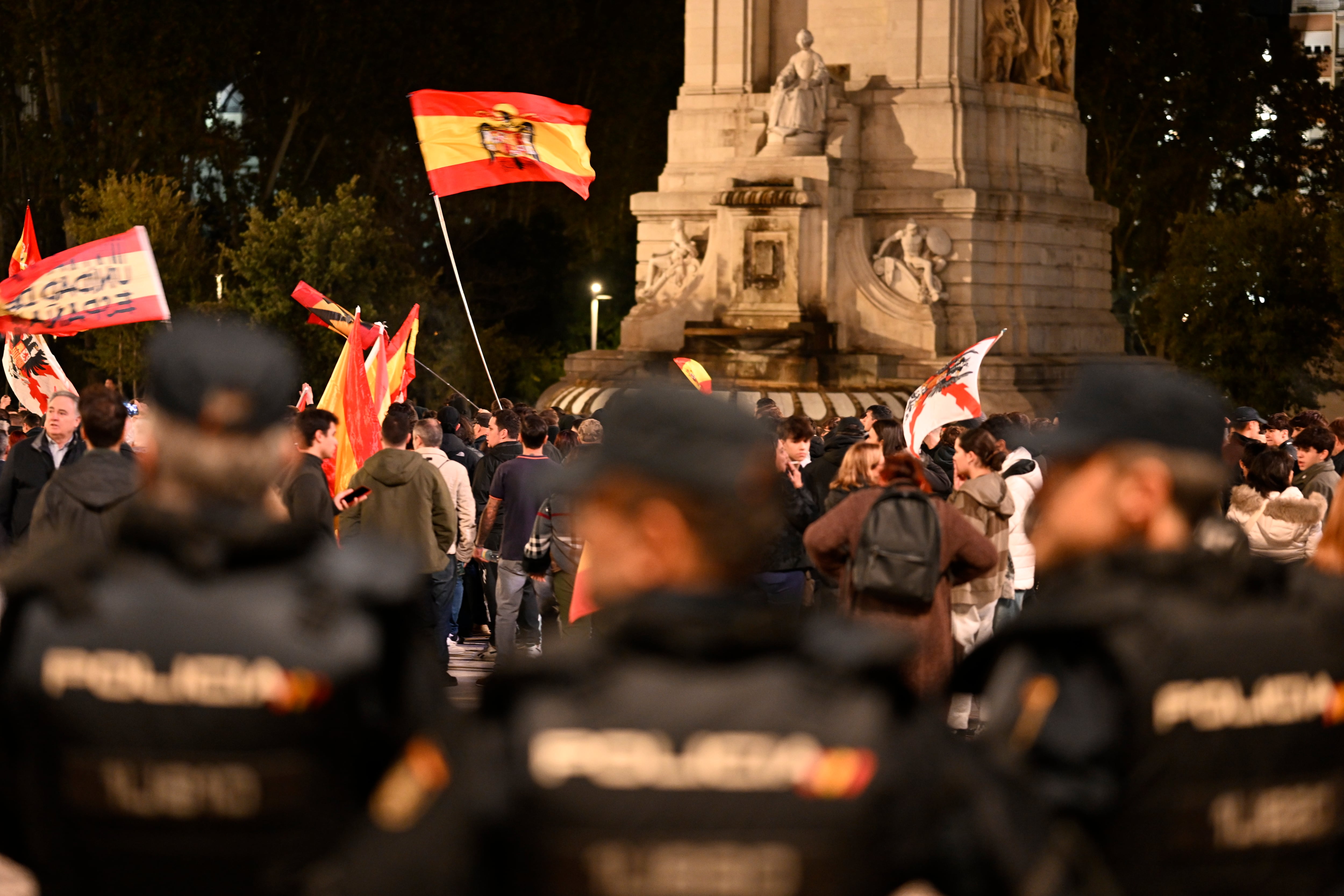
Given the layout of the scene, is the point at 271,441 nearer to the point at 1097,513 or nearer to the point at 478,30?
the point at 1097,513

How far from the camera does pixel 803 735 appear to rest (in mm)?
2467

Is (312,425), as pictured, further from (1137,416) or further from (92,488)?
(1137,416)

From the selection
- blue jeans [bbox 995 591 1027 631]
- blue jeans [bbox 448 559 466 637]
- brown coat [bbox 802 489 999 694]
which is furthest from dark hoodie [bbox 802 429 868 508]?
brown coat [bbox 802 489 999 694]

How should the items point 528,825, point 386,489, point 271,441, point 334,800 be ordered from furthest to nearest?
point 386,489, point 271,441, point 334,800, point 528,825

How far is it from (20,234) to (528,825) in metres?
39.2

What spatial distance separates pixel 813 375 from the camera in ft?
80.3

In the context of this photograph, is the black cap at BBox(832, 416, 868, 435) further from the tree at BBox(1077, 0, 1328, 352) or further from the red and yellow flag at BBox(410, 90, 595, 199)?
the tree at BBox(1077, 0, 1328, 352)

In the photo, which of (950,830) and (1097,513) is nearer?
(950,830)

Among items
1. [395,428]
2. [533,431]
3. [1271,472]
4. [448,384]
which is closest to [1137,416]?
[1271,472]

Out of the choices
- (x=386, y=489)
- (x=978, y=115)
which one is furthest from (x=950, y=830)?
(x=978, y=115)

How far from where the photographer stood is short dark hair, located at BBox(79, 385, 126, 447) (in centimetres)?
707

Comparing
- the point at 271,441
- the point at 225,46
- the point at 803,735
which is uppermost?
the point at 225,46

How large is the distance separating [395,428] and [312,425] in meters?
1.13

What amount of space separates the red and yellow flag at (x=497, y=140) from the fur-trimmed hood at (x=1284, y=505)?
9.08 meters
